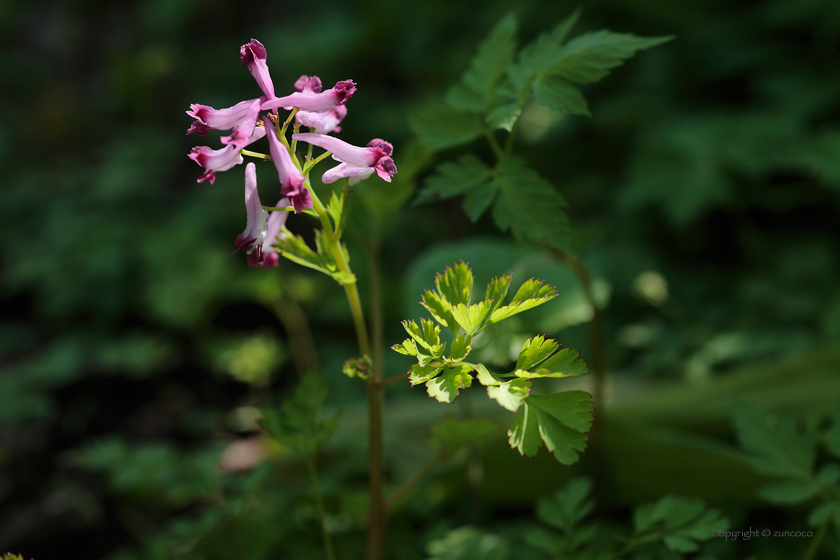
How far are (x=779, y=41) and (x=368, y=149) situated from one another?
6.91ft

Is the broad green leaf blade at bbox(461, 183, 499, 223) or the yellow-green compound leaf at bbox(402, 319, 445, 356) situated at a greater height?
the broad green leaf blade at bbox(461, 183, 499, 223)

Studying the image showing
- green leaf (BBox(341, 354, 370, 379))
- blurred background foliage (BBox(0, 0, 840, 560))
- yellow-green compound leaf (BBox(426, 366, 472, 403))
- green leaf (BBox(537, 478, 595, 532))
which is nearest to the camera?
yellow-green compound leaf (BBox(426, 366, 472, 403))

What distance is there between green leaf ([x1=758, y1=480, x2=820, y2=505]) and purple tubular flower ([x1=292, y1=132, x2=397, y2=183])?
692mm

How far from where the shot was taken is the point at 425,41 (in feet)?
8.89

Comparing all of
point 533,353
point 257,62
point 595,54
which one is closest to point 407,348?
point 533,353

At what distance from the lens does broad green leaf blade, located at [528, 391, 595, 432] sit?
578mm

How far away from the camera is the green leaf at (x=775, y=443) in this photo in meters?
0.79

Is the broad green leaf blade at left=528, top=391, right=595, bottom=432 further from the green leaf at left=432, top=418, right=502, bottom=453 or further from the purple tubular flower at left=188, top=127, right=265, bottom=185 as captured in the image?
the purple tubular flower at left=188, top=127, right=265, bottom=185

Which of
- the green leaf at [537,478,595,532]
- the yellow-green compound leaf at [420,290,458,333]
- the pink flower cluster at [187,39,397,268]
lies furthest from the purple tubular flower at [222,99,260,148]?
the green leaf at [537,478,595,532]

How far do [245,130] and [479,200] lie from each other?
1.05ft

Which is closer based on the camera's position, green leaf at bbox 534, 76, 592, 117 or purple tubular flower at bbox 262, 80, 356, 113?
purple tubular flower at bbox 262, 80, 356, 113

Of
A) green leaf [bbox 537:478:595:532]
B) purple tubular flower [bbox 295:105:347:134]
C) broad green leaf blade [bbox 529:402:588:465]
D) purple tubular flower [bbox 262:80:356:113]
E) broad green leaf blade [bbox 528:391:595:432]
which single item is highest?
purple tubular flower [bbox 262:80:356:113]

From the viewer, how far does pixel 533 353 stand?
0.61 m

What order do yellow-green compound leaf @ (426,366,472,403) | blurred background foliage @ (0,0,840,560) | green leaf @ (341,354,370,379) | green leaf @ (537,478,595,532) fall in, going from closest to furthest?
yellow-green compound leaf @ (426,366,472,403) < green leaf @ (341,354,370,379) < green leaf @ (537,478,595,532) < blurred background foliage @ (0,0,840,560)
